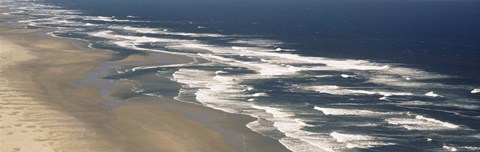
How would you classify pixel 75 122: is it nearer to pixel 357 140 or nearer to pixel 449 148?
pixel 357 140

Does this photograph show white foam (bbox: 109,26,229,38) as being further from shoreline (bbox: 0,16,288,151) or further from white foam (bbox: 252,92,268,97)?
white foam (bbox: 252,92,268,97)

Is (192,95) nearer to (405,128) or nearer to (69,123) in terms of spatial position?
(69,123)

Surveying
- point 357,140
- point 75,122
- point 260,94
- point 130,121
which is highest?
point 357,140

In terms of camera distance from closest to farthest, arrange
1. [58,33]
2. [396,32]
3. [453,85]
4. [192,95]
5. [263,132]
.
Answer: [263,132]
[192,95]
[453,85]
[58,33]
[396,32]

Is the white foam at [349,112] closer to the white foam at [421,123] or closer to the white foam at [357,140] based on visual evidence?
the white foam at [421,123]

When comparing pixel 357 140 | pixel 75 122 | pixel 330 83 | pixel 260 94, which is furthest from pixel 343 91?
pixel 75 122

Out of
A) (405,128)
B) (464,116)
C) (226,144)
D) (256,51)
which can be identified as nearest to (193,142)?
(226,144)

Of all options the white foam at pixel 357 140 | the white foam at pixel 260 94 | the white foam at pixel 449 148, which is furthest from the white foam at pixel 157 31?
the white foam at pixel 449 148
